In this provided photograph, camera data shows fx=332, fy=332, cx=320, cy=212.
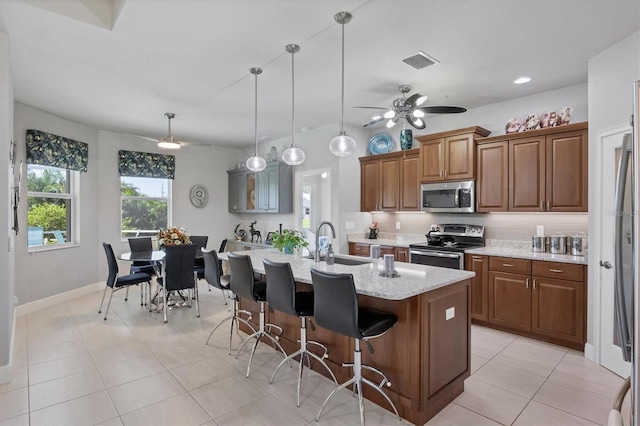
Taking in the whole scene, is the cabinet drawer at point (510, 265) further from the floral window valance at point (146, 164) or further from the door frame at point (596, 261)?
the floral window valance at point (146, 164)

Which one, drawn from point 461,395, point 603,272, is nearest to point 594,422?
point 461,395

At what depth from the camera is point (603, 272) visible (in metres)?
3.02

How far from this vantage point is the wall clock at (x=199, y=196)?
278 inches

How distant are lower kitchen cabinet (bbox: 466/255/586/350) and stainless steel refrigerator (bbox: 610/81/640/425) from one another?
1.59 ft

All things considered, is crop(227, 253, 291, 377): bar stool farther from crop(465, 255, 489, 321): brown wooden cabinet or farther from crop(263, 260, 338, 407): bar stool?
crop(465, 255, 489, 321): brown wooden cabinet

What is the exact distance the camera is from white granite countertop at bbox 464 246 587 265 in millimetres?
3349

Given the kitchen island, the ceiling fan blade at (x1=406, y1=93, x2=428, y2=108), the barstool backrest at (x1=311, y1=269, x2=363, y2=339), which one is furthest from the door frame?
the barstool backrest at (x1=311, y1=269, x2=363, y2=339)

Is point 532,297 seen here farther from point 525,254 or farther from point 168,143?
point 168,143

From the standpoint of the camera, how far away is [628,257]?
2441mm

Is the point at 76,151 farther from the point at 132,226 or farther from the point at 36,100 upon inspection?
the point at 132,226

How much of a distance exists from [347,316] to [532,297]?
2584 mm

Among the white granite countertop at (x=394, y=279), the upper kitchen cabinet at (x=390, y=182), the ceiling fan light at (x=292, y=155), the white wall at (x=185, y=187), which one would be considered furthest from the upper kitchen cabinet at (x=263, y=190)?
the white granite countertop at (x=394, y=279)

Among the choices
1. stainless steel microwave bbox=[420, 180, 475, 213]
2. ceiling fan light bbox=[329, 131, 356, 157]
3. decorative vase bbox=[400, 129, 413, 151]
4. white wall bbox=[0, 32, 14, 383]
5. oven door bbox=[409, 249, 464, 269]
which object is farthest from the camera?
decorative vase bbox=[400, 129, 413, 151]

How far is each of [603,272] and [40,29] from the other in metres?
5.23
